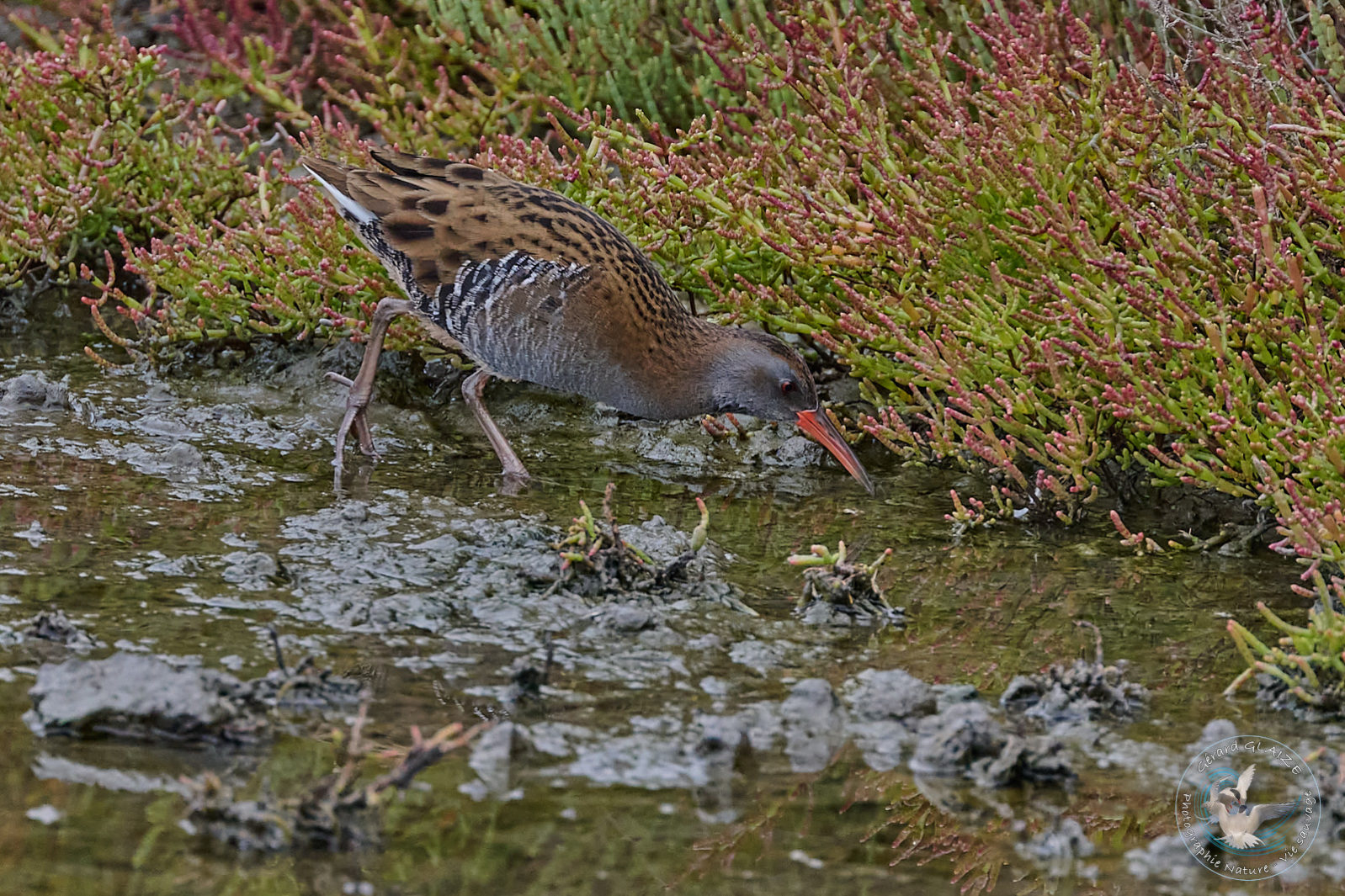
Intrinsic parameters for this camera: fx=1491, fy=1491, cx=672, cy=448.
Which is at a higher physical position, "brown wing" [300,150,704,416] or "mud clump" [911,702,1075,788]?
"brown wing" [300,150,704,416]

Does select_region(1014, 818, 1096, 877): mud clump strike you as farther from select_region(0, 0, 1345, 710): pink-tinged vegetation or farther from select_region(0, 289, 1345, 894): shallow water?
select_region(0, 0, 1345, 710): pink-tinged vegetation

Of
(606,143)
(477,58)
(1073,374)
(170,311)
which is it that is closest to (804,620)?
(1073,374)

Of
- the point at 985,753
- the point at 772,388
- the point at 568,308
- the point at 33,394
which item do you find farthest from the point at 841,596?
the point at 33,394

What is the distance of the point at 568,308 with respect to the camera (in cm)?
522

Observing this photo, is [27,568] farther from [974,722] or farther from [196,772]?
[974,722]

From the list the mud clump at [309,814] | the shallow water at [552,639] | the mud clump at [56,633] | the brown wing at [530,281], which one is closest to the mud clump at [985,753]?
the shallow water at [552,639]

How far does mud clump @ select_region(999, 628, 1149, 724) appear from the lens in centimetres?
352

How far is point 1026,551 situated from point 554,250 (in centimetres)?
190

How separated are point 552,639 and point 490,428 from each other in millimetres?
1939

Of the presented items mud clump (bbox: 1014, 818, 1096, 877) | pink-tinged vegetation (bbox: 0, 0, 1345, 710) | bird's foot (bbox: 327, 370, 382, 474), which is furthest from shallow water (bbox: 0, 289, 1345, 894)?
pink-tinged vegetation (bbox: 0, 0, 1345, 710)

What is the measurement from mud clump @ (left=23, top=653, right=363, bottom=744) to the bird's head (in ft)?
7.87

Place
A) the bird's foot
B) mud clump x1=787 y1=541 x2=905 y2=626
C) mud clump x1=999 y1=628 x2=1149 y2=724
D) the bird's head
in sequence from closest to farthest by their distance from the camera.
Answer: mud clump x1=999 y1=628 x2=1149 y2=724, mud clump x1=787 y1=541 x2=905 y2=626, the bird's head, the bird's foot

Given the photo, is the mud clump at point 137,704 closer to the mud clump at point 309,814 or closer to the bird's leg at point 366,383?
the mud clump at point 309,814

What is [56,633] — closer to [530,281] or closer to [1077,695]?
[530,281]
